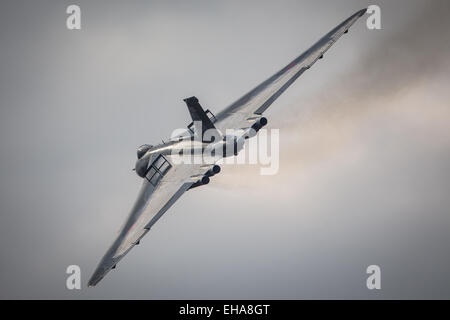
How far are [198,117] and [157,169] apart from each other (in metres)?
6.64

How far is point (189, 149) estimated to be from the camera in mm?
64000

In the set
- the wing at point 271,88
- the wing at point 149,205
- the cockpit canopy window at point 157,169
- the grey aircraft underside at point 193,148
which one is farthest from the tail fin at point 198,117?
the cockpit canopy window at point 157,169

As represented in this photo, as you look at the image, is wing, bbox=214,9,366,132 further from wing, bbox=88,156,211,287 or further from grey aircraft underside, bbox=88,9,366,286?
wing, bbox=88,156,211,287

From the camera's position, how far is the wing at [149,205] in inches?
2321

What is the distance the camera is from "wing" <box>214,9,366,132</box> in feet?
210

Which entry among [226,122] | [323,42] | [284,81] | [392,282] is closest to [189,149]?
[226,122]

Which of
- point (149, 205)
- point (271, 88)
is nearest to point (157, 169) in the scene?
point (149, 205)

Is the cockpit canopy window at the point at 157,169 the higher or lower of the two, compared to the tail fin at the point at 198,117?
lower

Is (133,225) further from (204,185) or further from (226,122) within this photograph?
(226,122)

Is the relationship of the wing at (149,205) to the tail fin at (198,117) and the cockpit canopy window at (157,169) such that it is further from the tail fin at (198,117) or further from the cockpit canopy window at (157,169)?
the tail fin at (198,117)

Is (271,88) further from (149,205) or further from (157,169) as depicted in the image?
(149,205)

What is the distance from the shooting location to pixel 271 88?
6625 centimetres

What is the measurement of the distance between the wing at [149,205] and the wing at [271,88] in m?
4.91

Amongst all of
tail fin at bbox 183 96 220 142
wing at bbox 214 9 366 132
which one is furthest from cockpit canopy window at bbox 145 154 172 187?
wing at bbox 214 9 366 132
